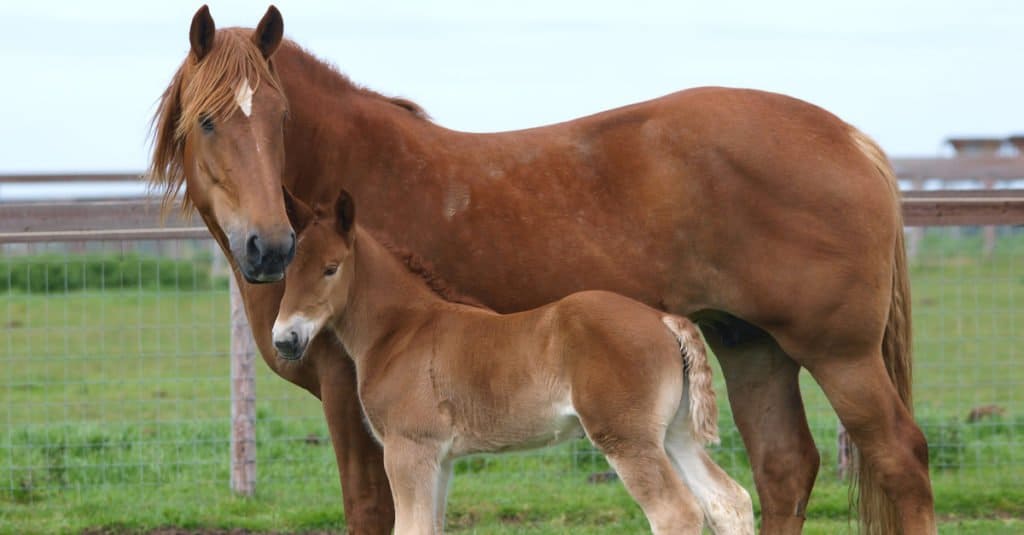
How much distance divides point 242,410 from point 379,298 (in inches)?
109

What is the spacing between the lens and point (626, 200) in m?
5.02

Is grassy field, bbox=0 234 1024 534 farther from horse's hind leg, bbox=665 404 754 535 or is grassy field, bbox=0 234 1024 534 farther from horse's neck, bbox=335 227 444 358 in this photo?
horse's neck, bbox=335 227 444 358

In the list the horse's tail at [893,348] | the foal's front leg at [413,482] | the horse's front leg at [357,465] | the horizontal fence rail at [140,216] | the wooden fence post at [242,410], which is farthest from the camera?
the wooden fence post at [242,410]

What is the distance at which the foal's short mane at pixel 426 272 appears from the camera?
4.93m

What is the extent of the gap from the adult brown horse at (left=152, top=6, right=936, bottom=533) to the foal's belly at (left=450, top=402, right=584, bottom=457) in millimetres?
451

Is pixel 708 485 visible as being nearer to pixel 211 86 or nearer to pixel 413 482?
pixel 413 482

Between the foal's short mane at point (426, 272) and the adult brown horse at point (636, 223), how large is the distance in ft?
0.14

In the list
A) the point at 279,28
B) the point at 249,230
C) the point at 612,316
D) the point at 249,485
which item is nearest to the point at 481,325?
the point at 612,316

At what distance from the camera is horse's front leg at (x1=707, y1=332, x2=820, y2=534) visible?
217 inches

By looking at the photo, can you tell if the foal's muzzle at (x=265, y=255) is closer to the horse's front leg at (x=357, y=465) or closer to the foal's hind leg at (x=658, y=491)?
the horse's front leg at (x=357, y=465)

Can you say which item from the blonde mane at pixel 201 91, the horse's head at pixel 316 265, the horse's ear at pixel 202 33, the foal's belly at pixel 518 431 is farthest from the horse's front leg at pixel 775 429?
the horse's ear at pixel 202 33

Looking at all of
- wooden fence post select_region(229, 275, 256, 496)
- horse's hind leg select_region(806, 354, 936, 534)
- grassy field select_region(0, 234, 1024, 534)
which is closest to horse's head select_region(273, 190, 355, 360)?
horse's hind leg select_region(806, 354, 936, 534)

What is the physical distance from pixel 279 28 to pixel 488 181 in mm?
995

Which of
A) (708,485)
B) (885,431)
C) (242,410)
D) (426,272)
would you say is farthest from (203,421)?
(885,431)
